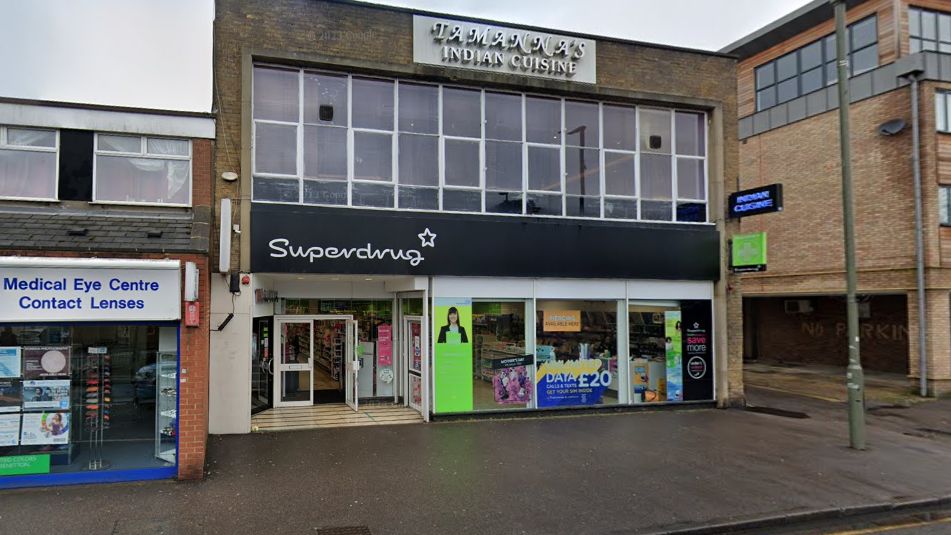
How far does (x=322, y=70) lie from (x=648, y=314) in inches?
333

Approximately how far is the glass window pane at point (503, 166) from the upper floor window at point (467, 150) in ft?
0.07

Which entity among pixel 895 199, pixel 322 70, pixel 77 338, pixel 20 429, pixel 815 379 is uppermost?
pixel 322 70

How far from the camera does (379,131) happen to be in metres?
11.9

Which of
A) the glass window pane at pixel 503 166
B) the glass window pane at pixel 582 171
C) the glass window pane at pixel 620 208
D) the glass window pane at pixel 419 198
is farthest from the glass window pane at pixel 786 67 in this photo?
the glass window pane at pixel 419 198

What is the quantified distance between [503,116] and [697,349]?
22.1 ft

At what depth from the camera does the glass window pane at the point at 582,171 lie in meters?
13.0

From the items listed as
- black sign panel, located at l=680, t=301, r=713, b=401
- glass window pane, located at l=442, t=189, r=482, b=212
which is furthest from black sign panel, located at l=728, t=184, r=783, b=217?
glass window pane, located at l=442, t=189, r=482, b=212

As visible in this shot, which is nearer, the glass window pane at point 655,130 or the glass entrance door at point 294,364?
the glass entrance door at point 294,364

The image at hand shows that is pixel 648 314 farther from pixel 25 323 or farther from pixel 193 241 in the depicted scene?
pixel 25 323

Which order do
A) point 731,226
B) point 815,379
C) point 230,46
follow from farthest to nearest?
1. point 815,379
2. point 731,226
3. point 230,46

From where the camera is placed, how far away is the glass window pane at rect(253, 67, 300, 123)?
37.0ft

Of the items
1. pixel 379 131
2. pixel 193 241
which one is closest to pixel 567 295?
pixel 379 131

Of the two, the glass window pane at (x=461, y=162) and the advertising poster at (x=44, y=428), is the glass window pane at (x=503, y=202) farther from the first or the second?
the advertising poster at (x=44, y=428)

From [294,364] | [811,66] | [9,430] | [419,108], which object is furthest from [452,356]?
[811,66]
